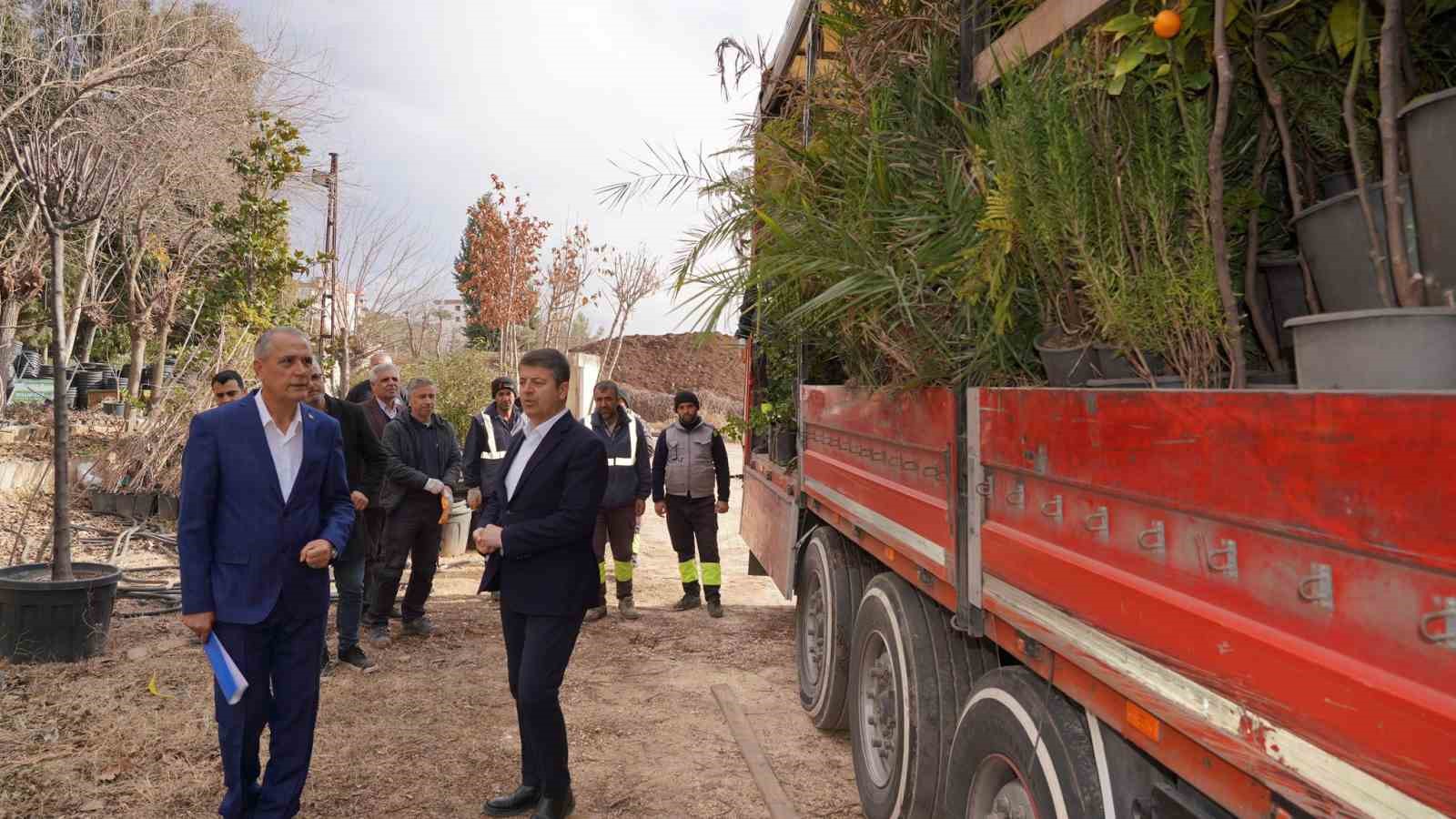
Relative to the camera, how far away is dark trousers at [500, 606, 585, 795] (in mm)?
3449

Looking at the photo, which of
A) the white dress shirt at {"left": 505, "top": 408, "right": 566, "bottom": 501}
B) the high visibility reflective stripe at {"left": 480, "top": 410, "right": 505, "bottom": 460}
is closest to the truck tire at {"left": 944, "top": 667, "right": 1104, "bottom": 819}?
the white dress shirt at {"left": 505, "top": 408, "right": 566, "bottom": 501}

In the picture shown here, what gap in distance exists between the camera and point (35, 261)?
11078 mm

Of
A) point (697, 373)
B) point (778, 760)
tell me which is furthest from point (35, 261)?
point (697, 373)

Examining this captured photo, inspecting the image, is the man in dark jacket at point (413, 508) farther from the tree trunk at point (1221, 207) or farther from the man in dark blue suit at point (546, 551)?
the tree trunk at point (1221, 207)

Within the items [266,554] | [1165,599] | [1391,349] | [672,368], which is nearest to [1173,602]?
[1165,599]

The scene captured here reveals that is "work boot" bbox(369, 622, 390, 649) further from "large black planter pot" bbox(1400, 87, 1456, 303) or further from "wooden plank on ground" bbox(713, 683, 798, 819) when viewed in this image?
"large black planter pot" bbox(1400, 87, 1456, 303)

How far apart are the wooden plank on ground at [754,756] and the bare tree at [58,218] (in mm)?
3681

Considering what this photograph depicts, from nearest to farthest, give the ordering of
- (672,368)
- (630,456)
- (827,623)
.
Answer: (827,623), (630,456), (672,368)

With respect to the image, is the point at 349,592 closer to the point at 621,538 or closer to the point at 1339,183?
the point at 621,538

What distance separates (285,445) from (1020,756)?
8.57 feet

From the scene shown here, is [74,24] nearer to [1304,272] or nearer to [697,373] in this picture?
[1304,272]

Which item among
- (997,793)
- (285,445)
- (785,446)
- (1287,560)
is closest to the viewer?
(1287,560)

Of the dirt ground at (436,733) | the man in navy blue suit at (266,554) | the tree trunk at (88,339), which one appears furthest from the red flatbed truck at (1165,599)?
the tree trunk at (88,339)

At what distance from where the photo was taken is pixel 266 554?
322cm
